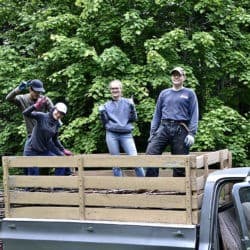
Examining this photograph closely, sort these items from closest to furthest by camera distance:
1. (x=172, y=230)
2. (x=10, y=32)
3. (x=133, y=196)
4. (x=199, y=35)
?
1. (x=172, y=230)
2. (x=133, y=196)
3. (x=199, y=35)
4. (x=10, y=32)

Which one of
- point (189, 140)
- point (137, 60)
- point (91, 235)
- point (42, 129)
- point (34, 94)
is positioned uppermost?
point (137, 60)

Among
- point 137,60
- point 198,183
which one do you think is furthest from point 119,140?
point 137,60

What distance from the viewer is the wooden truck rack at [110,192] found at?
405 cm

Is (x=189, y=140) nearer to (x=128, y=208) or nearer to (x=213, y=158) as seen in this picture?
(x=213, y=158)

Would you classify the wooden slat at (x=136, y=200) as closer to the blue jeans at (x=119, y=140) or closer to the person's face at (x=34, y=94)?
the blue jeans at (x=119, y=140)

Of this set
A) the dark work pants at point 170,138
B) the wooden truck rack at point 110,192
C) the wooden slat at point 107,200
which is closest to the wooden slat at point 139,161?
the wooden truck rack at point 110,192

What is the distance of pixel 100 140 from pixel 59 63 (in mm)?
1639

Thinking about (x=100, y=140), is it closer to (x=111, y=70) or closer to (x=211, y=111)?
(x=111, y=70)

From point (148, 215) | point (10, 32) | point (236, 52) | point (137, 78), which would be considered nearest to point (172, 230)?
point (148, 215)

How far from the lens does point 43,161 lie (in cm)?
464

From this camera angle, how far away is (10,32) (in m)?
10.4

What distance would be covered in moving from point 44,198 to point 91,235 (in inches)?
23.5

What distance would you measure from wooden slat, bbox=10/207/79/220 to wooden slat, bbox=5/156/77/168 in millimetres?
379

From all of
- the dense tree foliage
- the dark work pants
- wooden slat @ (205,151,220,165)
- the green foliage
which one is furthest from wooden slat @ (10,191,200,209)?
the green foliage
